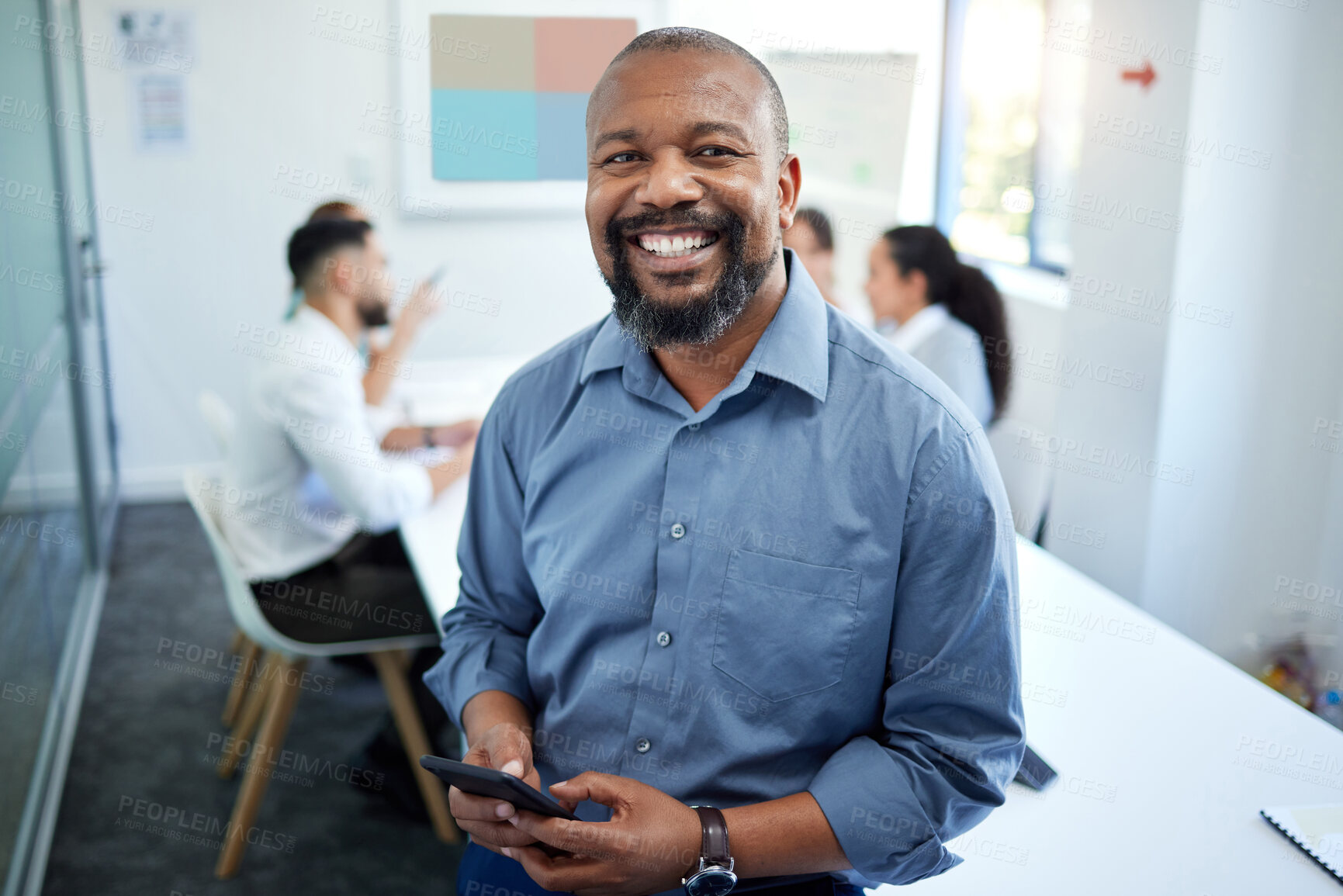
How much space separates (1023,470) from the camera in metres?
3.86

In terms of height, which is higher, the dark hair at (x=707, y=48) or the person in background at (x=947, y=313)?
the dark hair at (x=707, y=48)

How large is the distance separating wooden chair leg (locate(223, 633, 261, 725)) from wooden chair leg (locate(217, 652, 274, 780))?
10 centimetres

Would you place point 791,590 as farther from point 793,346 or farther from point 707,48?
point 707,48

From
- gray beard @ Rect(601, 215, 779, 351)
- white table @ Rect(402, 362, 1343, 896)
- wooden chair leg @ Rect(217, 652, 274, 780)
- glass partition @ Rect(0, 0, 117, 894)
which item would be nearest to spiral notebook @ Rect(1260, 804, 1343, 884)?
white table @ Rect(402, 362, 1343, 896)

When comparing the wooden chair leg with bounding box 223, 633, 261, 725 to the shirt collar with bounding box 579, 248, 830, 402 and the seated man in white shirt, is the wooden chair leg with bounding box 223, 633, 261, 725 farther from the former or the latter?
the shirt collar with bounding box 579, 248, 830, 402

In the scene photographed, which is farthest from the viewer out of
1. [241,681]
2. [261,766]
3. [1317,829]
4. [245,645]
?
[245,645]

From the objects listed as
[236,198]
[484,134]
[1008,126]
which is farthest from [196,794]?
[1008,126]

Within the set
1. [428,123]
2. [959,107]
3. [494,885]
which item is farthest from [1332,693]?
[428,123]

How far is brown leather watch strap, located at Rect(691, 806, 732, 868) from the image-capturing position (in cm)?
112

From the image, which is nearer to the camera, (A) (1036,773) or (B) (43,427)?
(A) (1036,773)

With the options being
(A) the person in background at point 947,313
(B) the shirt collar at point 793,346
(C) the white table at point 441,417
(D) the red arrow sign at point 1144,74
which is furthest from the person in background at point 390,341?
(D) the red arrow sign at point 1144,74

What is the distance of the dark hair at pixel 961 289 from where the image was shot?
3066mm

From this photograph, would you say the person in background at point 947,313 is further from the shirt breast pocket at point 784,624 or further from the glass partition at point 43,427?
the glass partition at point 43,427

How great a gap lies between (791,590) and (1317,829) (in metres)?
0.75
